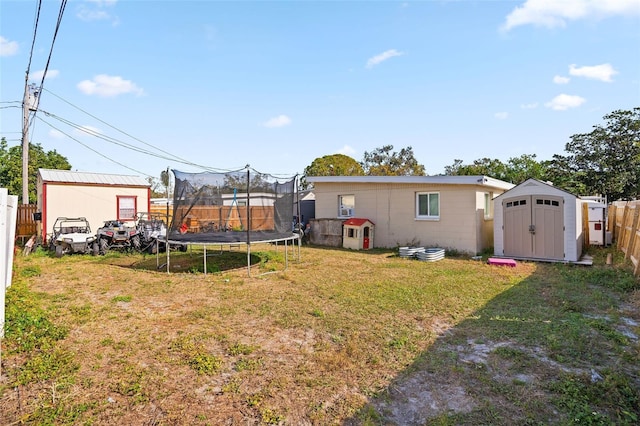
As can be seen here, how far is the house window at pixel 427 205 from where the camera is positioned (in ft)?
39.0

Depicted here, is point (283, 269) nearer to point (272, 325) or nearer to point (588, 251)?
point (272, 325)

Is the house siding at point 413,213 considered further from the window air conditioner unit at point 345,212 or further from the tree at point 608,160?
the tree at point 608,160

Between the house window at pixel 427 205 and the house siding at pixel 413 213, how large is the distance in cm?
14

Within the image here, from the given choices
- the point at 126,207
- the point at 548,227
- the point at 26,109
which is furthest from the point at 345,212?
the point at 26,109

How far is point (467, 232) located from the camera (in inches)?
440

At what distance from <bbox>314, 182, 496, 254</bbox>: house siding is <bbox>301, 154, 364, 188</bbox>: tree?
21787 mm

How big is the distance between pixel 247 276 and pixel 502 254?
7.58 meters

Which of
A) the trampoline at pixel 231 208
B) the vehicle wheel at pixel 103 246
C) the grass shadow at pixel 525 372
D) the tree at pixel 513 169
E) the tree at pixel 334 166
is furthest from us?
the tree at pixel 334 166

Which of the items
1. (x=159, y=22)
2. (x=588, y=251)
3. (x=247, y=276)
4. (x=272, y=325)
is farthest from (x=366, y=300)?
(x=588, y=251)

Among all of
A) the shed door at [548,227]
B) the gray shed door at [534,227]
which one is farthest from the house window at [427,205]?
the shed door at [548,227]

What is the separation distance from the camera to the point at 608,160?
26656mm

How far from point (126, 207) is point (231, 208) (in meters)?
7.61

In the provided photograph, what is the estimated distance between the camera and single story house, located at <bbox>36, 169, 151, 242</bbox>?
12430 millimetres

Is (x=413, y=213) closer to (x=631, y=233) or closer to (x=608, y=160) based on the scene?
(x=631, y=233)
